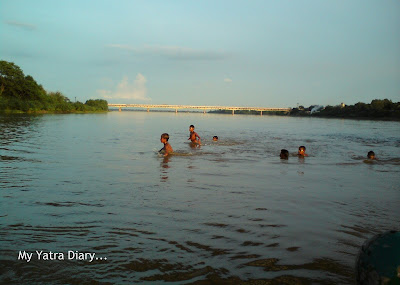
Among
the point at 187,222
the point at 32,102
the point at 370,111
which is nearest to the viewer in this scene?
the point at 187,222

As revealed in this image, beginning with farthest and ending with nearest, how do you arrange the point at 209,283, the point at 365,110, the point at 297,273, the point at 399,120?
A: the point at 365,110, the point at 399,120, the point at 297,273, the point at 209,283

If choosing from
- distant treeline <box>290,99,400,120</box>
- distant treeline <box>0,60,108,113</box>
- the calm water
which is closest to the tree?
distant treeline <box>0,60,108,113</box>

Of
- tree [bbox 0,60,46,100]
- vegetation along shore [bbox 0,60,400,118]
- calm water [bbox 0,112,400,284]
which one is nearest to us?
calm water [bbox 0,112,400,284]

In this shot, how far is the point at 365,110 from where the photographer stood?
89062mm

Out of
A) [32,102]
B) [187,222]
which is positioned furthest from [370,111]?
[187,222]

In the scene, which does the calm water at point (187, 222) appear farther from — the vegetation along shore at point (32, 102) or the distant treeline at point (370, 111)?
the distant treeline at point (370, 111)

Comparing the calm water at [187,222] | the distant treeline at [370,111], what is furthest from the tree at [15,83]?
the distant treeline at [370,111]

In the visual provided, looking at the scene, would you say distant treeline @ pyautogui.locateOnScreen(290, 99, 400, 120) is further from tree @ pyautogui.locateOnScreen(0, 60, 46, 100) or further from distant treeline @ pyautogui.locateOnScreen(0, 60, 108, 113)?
tree @ pyautogui.locateOnScreen(0, 60, 46, 100)

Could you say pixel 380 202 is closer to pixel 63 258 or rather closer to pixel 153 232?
pixel 153 232

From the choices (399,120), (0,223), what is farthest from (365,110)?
(0,223)

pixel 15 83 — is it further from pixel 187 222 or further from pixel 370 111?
pixel 370 111

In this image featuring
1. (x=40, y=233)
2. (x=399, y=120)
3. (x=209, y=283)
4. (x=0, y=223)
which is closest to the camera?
(x=209, y=283)

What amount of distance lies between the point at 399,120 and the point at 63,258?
3227 inches

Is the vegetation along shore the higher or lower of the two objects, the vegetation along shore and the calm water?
the higher
